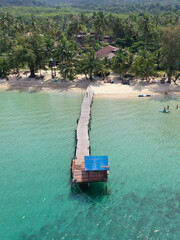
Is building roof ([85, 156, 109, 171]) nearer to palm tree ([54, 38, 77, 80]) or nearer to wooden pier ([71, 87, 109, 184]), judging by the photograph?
wooden pier ([71, 87, 109, 184])

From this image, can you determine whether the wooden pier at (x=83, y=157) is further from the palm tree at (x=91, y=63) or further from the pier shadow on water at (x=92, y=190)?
the palm tree at (x=91, y=63)

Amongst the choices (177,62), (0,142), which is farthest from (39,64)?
(177,62)

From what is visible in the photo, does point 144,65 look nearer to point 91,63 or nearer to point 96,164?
point 91,63

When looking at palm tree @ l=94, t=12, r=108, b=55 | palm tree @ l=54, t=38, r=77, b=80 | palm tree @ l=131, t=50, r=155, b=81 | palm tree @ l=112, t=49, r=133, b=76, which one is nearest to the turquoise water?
palm tree @ l=131, t=50, r=155, b=81

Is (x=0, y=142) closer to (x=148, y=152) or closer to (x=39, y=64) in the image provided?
(x=148, y=152)

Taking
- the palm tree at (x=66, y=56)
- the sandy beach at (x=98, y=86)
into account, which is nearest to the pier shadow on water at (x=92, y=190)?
the sandy beach at (x=98, y=86)

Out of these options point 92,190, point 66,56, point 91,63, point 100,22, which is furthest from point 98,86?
point 92,190
